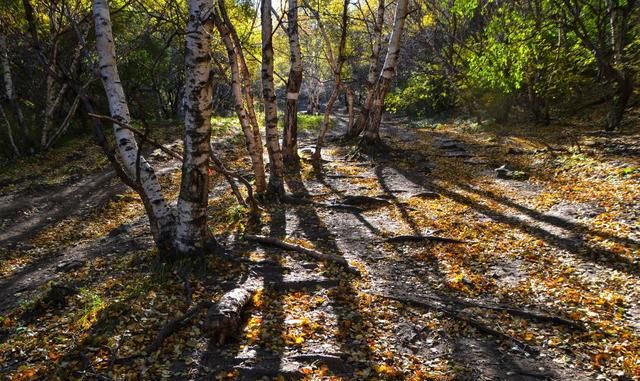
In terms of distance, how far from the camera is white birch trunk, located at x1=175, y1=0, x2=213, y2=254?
20.0 ft

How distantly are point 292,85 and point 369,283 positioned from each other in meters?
7.72

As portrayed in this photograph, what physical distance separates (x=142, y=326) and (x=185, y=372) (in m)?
1.15

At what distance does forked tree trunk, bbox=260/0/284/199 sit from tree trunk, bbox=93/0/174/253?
3.74 metres

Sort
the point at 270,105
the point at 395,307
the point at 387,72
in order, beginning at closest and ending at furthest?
the point at 395,307 < the point at 270,105 < the point at 387,72

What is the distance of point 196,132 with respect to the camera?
640 cm

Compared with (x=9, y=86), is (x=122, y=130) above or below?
below

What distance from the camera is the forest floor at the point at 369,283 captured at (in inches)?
191

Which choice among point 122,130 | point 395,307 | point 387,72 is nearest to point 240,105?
point 122,130

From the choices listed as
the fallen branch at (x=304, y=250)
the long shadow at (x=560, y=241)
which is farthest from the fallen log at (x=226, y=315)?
the long shadow at (x=560, y=241)

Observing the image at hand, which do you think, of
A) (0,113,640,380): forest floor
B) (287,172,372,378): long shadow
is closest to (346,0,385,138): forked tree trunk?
(0,113,640,380): forest floor

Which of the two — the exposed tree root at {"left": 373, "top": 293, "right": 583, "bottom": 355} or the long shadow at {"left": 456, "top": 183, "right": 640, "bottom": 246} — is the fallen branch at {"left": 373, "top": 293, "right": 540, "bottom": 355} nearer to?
the exposed tree root at {"left": 373, "top": 293, "right": 583, "bottom": 355}

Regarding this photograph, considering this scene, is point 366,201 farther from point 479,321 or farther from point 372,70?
point 372,70

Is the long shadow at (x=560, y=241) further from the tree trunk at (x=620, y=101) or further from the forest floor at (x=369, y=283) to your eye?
the tree trunk at (x=620, y=101)

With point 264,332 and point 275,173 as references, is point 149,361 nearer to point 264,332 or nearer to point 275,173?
A: point 264,332
